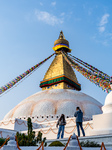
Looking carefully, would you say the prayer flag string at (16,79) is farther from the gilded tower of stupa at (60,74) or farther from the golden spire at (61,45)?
the golden spire at (61,45)

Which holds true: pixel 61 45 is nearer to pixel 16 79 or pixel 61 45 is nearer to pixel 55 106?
pixel 16 79

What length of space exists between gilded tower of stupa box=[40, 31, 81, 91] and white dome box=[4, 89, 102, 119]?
17.7 feet

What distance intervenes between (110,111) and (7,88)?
13.6 metres

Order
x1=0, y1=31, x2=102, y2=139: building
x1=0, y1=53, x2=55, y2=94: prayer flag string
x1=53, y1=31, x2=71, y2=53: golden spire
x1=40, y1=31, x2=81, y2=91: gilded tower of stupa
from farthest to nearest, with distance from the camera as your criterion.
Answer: x1=53, y1=31, x2=71, y2=53: golden spire → x1=40, y1=31, x2=81, y2=91: gilded tower of stupa → x1=0, y1=53, x2=55, y2=94: prayer flag string → x1=0, y1=31, x2=102, y2=139: building

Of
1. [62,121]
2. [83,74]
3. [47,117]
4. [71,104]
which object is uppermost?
[83,74]

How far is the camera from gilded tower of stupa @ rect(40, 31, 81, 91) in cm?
2761

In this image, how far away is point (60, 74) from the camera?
28172mm

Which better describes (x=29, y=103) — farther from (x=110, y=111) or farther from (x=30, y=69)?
(x=110, y=111)

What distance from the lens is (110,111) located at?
8078mm

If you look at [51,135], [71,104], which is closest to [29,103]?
[71,104]

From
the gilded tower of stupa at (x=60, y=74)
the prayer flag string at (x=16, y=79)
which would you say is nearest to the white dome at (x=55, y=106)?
the prayer flag string at (x=16, y=79)

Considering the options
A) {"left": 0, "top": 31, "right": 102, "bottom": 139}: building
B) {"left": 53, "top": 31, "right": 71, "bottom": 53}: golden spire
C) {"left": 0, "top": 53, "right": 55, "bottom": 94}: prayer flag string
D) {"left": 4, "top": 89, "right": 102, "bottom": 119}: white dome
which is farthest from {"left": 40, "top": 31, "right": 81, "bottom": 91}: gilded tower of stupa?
{"left": 4, "top": 89, "right": 102, "bottom": 119}: white dome

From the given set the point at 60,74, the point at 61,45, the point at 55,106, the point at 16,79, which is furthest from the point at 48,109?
the point at 61,45

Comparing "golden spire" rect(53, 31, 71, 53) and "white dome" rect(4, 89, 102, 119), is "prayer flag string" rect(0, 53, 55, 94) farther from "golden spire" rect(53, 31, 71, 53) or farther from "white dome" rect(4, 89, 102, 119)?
"golden spire" rect(53, 31, 71, 53)
